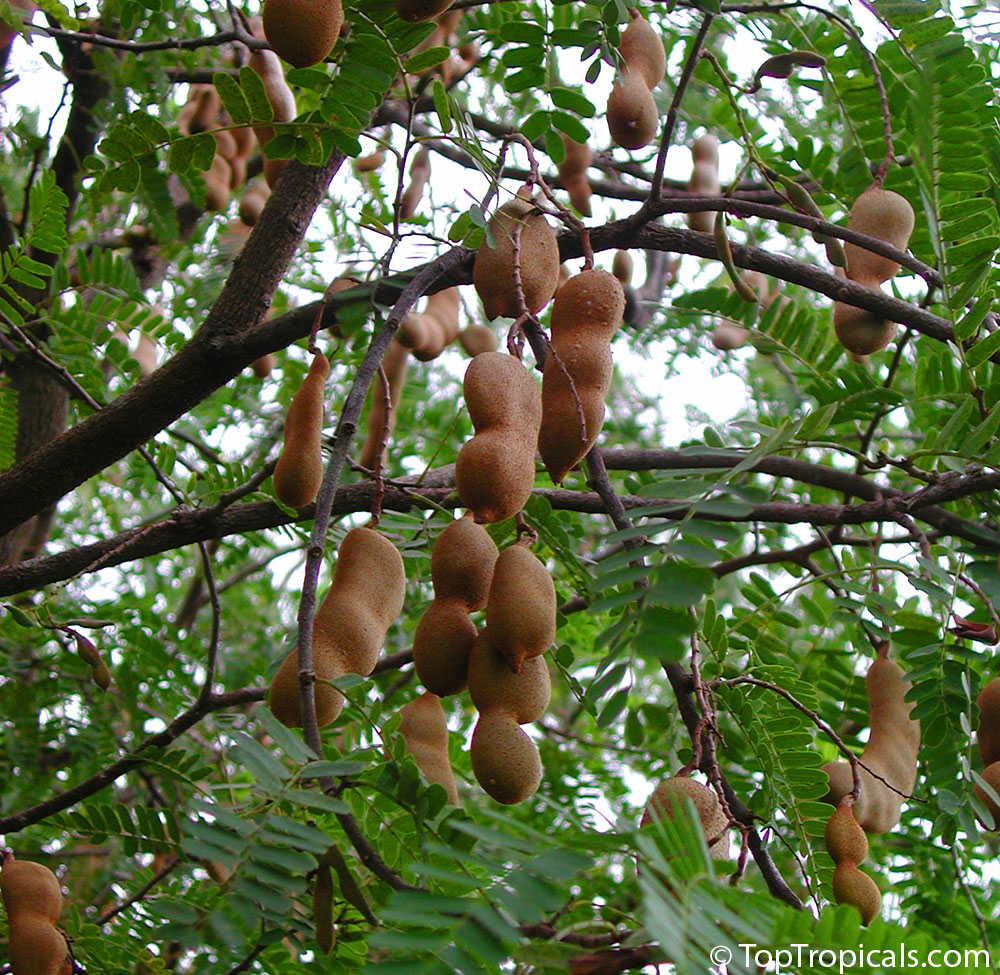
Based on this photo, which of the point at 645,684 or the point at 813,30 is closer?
the point at 813,30

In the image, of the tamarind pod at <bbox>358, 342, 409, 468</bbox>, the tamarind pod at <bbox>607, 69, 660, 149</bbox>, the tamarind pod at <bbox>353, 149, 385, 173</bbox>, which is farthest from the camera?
the tamarind pod at <bbox>353, 149, 385, 173</bbox>

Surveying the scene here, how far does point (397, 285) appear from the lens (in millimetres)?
1206

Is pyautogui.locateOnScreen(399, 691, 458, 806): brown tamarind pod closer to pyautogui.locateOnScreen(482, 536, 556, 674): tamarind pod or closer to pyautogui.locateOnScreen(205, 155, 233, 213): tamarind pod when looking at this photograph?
pyautogui.locateOnScreen(482, 536, 556, 674): tamarind pod

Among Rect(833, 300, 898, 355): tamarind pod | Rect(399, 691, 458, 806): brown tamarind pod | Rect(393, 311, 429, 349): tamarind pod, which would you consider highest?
Rect(393, 311, 429, 349): tamarind pod

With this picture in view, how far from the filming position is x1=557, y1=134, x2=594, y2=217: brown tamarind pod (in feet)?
5.62

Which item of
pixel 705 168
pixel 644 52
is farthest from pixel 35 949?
pixel 705 168

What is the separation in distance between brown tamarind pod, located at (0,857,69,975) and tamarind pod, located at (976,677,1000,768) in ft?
3.07

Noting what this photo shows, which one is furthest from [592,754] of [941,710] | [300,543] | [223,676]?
[941,710]

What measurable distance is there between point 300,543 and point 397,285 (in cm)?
80

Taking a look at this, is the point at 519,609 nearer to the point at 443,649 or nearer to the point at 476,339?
the point at 443,649

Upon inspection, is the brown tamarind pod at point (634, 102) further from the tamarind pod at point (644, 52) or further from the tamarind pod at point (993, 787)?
the tamarind pod at point (993, 787)

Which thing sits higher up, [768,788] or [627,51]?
[627,51]

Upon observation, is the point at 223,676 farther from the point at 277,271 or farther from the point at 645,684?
the point at 645,684

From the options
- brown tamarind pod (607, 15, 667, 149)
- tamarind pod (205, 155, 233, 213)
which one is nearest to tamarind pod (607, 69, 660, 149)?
brown tamarind pod (607, 15, 667, 149)
